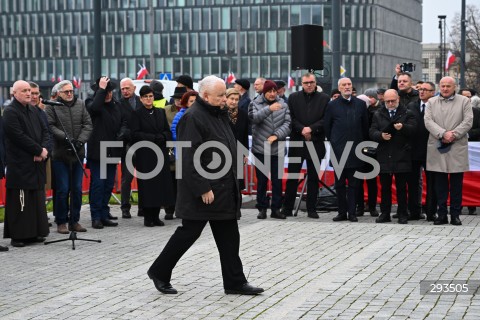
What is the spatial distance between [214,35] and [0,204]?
93.8m

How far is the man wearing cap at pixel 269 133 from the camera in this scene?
1533 centimetres

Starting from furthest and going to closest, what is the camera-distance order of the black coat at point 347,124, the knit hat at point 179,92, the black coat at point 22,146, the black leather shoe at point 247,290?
the knit hat at point 179,92 < the black coat at point 347,124 < the black coat at point 22,146 < the black leather shoe at point 247,290

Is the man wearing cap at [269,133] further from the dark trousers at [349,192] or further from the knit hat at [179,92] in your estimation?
the knit hat at [179,92]

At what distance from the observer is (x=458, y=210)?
14.4 meters

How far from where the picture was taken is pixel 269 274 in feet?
33.0

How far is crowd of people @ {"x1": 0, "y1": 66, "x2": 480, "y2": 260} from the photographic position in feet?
44.9

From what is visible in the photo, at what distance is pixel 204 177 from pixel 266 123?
6.75 meters

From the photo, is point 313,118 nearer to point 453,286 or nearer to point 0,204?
point 0,204

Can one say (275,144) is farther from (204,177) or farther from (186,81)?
(204,177)

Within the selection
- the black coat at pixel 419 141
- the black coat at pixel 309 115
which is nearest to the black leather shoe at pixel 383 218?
the black coat at pixel 419 141

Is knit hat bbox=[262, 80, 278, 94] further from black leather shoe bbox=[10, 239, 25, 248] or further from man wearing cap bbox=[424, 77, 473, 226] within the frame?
black leather shoe bbox=[10, 239, 25, 248]

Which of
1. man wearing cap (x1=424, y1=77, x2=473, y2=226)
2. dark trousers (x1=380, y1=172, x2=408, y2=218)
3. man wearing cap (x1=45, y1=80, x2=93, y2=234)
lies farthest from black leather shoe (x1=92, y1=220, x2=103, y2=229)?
man wearing cap (x1=424, y1=77, x2=473, y2=226)

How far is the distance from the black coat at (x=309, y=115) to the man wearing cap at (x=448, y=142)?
1.72 meters

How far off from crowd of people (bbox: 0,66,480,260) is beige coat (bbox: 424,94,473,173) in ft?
0.05
